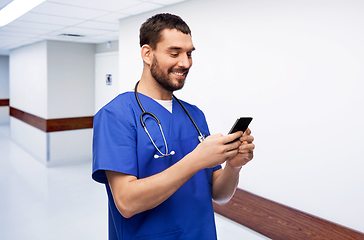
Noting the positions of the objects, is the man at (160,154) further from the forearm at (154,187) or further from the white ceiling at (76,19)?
the white ceiling at (76,19)

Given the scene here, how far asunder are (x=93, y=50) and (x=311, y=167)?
5.51 m

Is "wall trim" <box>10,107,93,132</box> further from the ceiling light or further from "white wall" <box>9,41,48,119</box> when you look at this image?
the ceiling light

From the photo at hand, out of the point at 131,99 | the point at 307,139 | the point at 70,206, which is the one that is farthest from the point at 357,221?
the point at 70,206

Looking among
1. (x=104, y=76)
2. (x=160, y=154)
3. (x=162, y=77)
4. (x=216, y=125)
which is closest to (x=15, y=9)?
(x=104, y=76)

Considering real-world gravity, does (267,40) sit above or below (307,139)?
above

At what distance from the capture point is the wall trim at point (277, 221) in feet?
7.51

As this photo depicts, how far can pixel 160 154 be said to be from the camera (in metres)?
1.08

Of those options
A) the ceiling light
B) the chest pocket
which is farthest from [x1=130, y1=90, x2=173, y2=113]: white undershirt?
the ceiling light

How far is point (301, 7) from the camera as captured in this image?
236cm

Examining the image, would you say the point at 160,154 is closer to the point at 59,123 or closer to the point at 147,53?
the point at 147,53

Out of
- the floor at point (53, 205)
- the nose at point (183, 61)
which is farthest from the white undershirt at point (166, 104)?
the floor at point (53, 205)

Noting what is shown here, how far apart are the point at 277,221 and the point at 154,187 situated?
6.94 feet

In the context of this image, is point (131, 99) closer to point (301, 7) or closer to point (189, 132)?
point (189, 132)

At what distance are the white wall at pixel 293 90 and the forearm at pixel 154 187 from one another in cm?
171
